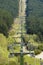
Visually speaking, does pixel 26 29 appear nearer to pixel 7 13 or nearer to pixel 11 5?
pixel 7 13

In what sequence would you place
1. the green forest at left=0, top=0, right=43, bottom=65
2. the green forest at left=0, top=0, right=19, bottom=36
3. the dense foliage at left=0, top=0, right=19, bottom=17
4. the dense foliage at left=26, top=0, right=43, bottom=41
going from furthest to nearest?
the dense foliage at left=0, top=0, right=19, bottom=17 < the dense foliage at left=26, top=0, right=43, bottom=41 < the green forest at left=0, top=0, right=19, bottom=36 < the green forest at left=0, top=0, right=43, bottom=65

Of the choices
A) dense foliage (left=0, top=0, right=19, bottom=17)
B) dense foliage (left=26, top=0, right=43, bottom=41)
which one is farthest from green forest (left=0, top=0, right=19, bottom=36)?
dense foliage (left=26, top=0, right=43, bottom=41)

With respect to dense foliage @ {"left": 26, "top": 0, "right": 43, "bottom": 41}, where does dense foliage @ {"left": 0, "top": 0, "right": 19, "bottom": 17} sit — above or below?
above

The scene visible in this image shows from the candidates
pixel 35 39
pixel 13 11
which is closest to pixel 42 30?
pixel 35 39

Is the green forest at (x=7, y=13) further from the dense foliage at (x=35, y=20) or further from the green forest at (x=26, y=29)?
the dense foliage at (x=35, y=20)

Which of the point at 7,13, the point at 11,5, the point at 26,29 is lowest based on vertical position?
the point at 26,29

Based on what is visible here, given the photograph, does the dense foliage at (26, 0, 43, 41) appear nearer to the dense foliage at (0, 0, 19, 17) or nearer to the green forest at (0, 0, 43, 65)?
the green forest at (0, 0, 43, 65)

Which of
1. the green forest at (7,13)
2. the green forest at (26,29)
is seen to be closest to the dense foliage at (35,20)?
the green forest at (26,29)

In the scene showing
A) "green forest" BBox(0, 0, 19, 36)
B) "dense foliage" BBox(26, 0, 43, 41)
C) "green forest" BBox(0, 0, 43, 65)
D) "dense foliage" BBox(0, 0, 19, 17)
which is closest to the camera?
"green forest" BBox(0, 0, 43, 65)

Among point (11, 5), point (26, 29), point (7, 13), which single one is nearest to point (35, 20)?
point (7, 13)
